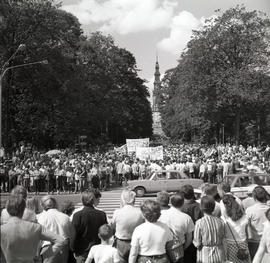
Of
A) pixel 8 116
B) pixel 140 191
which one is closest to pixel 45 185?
pixel 140 191

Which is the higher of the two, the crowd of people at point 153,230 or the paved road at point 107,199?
the crowd of people at point 153,230

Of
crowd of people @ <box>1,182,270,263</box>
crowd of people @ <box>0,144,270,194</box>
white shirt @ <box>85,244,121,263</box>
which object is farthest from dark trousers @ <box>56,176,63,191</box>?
white shirt @ <box>85,244,121,263</box>

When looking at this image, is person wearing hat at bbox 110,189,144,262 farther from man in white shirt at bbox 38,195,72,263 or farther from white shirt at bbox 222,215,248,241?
white shirt at bbox 222,215,248,241

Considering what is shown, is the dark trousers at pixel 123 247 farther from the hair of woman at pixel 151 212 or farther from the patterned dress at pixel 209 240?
the hair of woman at pixel 151 212

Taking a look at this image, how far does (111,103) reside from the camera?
6762cm

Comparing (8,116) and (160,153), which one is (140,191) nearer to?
(160,153)

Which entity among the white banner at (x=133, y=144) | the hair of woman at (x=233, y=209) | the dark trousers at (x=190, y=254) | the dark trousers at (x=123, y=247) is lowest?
the dark trousers at (x=190, y=254)

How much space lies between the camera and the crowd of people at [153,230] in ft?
21.1

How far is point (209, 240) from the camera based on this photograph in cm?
697

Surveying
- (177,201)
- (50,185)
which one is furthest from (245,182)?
(177,201)

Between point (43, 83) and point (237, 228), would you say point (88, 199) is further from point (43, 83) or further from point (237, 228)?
point (43, 83)

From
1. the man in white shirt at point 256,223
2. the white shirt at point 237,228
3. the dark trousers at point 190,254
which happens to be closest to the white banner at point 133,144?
the man in white shirt at point 256,223

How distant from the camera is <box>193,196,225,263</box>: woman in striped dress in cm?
695

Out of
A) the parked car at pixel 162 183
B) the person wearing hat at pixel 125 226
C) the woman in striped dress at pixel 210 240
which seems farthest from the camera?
the parked car at pixel 162 183
